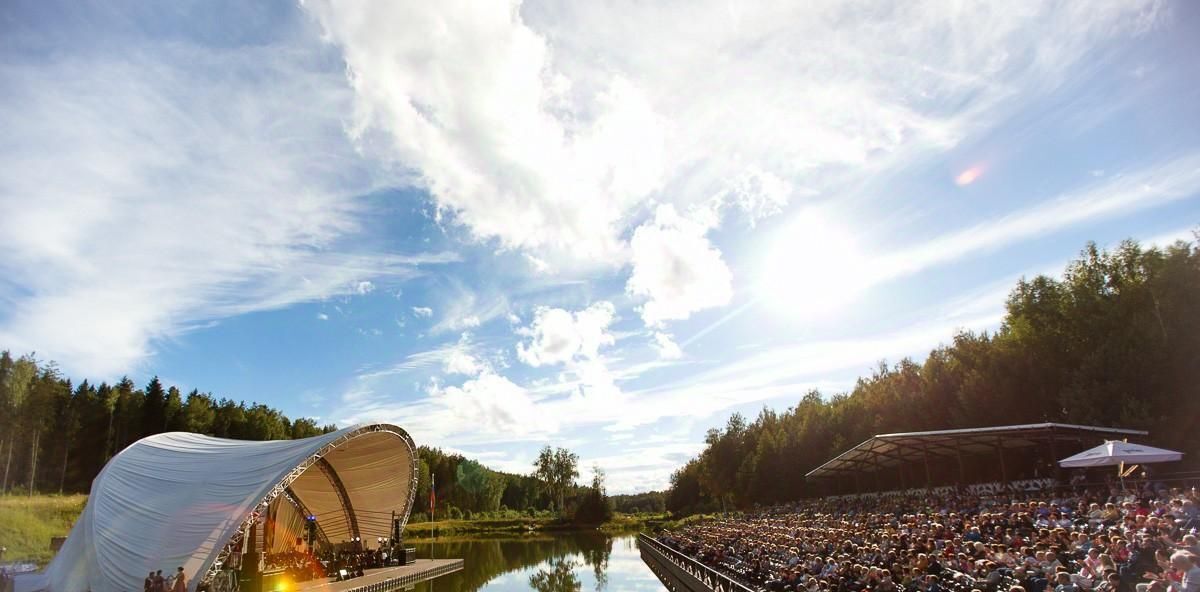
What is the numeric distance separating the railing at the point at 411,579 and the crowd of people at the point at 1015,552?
1102 cm

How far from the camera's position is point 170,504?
17469 mm

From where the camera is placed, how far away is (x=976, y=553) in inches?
440

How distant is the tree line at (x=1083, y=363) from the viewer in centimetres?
2403

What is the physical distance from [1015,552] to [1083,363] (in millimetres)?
20231

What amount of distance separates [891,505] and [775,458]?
100.0ft

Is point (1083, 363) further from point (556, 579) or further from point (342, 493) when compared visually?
point (342, 493)

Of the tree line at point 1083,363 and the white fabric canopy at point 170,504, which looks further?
the tree line at point 1083,363

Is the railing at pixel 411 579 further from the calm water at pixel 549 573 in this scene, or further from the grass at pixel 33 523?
→ the grass at pixel 33 523

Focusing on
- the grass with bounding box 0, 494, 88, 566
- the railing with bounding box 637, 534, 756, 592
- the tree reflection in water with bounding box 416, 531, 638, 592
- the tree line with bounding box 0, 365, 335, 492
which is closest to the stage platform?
the tree reflection in water with bounding box 416, 531, 638, 592

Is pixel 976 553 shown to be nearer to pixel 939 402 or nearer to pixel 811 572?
pixel 811 572

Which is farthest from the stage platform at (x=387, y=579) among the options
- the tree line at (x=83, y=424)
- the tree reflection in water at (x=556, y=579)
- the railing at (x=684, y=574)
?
the tree line at (x=83, y=424)

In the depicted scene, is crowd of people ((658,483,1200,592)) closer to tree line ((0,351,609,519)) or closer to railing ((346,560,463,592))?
railing ((346,560,463,592))

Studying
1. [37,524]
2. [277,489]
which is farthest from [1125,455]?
[37,524]

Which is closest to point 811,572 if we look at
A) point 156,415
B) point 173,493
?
point 173,493
